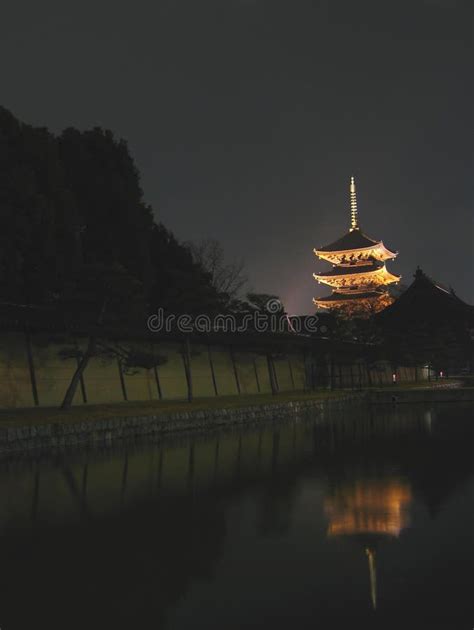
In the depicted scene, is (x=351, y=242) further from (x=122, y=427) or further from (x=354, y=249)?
(x=122, y=427)

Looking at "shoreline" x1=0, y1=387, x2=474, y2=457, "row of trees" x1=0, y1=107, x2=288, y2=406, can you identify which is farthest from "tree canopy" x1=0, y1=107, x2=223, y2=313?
"shoreline" x1=0, y1=387, x2=474, y2=457

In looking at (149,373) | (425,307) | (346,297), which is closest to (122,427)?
(149,373)

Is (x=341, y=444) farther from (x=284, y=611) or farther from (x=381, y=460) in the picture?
(x=284, y=611)

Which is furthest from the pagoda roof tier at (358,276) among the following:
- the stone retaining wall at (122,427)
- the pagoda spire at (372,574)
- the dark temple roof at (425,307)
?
the pagoda spire at (372,574)

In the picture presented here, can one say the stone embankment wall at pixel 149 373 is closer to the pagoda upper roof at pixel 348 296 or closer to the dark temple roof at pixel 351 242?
the pagoda upper roof at pixel 348 296

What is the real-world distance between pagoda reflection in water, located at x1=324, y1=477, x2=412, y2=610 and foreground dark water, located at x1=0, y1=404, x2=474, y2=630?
0.08 feet

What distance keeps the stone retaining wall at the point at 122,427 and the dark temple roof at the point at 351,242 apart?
145ft

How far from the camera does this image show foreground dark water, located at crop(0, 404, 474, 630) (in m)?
5.17

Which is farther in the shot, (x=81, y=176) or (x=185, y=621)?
(x=81, y=176)

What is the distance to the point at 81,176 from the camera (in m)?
36.2

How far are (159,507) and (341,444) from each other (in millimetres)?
8780

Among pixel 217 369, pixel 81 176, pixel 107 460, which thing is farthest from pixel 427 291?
pixel 107 460

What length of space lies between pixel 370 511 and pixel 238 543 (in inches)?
85.4

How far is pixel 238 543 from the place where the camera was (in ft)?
23.2
